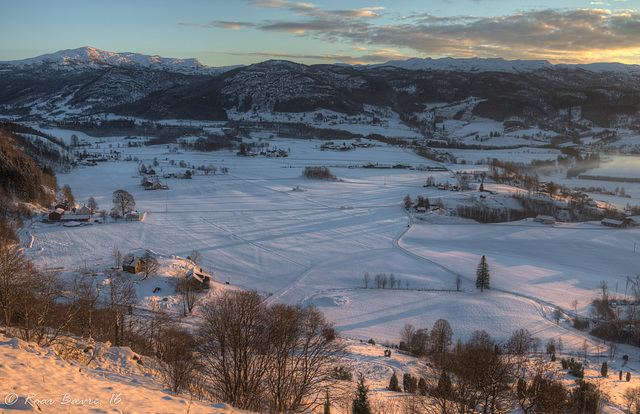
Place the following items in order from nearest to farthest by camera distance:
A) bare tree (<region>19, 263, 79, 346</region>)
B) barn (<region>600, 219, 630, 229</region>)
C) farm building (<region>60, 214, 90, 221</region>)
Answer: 1. bare tree (<region>19, 263, 79, 346</region>)
2. farm building (<region>60, 214, 90, 221</region>)
3. barn (<region>600, 219, 630, 229</region>)

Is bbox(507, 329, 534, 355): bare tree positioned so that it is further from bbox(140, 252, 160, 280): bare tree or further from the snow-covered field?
bbox(140, 252, 160, 280): bare tree

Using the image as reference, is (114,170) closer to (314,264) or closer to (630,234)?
(314,264)

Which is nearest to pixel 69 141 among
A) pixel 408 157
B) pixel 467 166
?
pixel 408 157

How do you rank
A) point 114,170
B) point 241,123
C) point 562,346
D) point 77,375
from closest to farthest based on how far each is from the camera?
1. point 77,375
2. point 562,346
3. point 114,170
4. point 241,123

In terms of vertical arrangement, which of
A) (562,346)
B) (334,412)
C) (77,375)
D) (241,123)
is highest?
(241,123)

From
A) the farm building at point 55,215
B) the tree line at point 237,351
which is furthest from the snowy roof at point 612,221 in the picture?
the farm building at point 55,215

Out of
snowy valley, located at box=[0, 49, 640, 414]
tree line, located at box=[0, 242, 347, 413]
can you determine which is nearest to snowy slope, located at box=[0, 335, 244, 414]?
snowy valley, located at box=[0, 49, 640, 414]

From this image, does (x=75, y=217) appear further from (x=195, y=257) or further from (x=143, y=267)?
(x=143, y=267)

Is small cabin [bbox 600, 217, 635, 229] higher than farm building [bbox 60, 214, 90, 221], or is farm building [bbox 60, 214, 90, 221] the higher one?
small cabin [bbox 600, 217, 635, 229]
